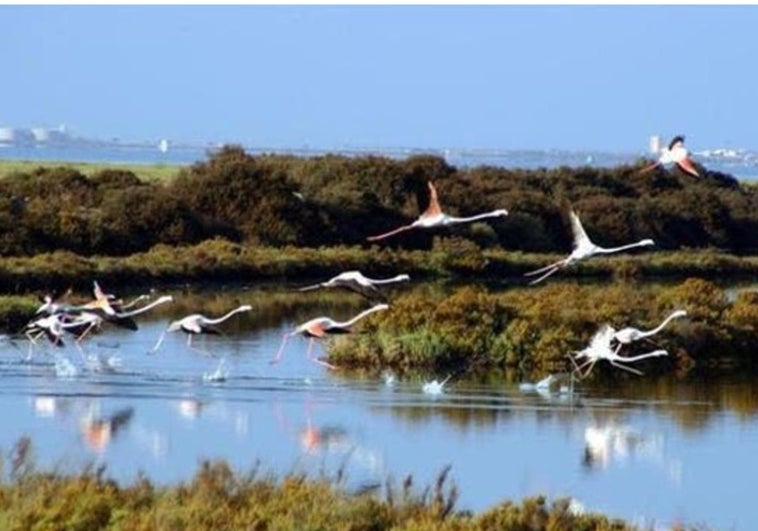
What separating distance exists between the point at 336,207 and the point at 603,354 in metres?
28.0

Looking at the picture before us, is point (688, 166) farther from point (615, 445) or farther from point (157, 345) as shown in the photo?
point (157, 345)

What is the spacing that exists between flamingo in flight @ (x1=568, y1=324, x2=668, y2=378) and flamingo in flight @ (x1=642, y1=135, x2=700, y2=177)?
10591 millimetres

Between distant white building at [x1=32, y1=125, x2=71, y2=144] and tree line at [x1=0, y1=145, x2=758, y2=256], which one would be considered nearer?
tree line at [x1=0, y1=145, x2=758, y2=256]

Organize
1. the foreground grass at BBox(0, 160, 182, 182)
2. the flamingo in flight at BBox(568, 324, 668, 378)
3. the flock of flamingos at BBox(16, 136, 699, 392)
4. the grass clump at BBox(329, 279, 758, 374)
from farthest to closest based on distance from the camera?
the foreground grass at BBox(0, 160, 182, 182)
the grass clump at BBox(329, 279, 758, 374)
the flamingo in flight at BBox(568, 324, 668, 378)
the flock of flamingos at BBox(16, 136, 699, 392)

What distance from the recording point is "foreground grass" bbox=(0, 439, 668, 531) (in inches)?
535

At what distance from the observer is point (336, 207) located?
5469cm

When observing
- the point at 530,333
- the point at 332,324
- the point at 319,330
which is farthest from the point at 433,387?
the point at 530,333

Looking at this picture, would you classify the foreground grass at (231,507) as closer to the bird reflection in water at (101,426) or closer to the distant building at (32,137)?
the bird reflection in water at (101,426)

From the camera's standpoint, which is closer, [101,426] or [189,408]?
[101,426]

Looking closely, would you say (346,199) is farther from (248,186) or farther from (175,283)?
(175,283)

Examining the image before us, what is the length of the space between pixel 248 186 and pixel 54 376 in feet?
87.3

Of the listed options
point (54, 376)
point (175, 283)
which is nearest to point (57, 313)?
point (54, 376)

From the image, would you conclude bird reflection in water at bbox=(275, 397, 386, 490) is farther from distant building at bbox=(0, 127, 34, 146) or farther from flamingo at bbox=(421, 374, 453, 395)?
distant building at bbox=(0, 127, 34, 146)

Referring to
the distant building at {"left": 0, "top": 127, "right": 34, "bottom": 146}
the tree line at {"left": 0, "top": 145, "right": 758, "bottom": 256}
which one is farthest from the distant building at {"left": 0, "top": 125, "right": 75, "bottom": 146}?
the tree line at {"left": 0, "top": 145, "right": 758, "bottom": 256}
